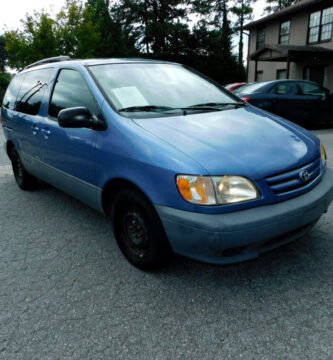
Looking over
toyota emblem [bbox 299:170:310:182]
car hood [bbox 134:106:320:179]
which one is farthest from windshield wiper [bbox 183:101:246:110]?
toyota emblem [bbox 299:170:310:182]

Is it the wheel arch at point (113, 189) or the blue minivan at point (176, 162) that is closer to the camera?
the blue minivan at point (176, 162)

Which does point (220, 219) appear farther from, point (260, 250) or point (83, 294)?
point (83, 294)

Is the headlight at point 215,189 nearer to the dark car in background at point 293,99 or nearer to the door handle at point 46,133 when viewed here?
the door handle at point 46,133

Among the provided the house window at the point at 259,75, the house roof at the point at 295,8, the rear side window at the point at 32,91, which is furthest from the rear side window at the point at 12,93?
the house window at the point at 259,75

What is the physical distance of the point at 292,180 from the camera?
238cm

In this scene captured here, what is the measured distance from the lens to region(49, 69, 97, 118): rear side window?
3041mm

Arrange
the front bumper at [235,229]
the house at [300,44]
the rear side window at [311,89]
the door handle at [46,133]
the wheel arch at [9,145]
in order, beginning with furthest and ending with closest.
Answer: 1. the house at [300,44]
2. the rear side window at [311,89]
3. the wheel arch at [9,145]
4. the door handle at [46,133]
5. the front bumper at [235,229]

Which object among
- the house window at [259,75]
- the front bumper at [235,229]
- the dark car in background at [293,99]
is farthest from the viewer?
the house window at [259,75]

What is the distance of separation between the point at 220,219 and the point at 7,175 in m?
4.93

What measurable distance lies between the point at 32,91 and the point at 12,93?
0.95 meters

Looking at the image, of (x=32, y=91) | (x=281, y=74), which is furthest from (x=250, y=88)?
(x=281, y=74)

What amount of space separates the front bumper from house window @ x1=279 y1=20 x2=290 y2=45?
21.3 m

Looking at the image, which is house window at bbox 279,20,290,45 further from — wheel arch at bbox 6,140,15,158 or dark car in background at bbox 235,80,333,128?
wheel arch at bbox 6,140,15,158

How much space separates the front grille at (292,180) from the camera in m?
2.29
